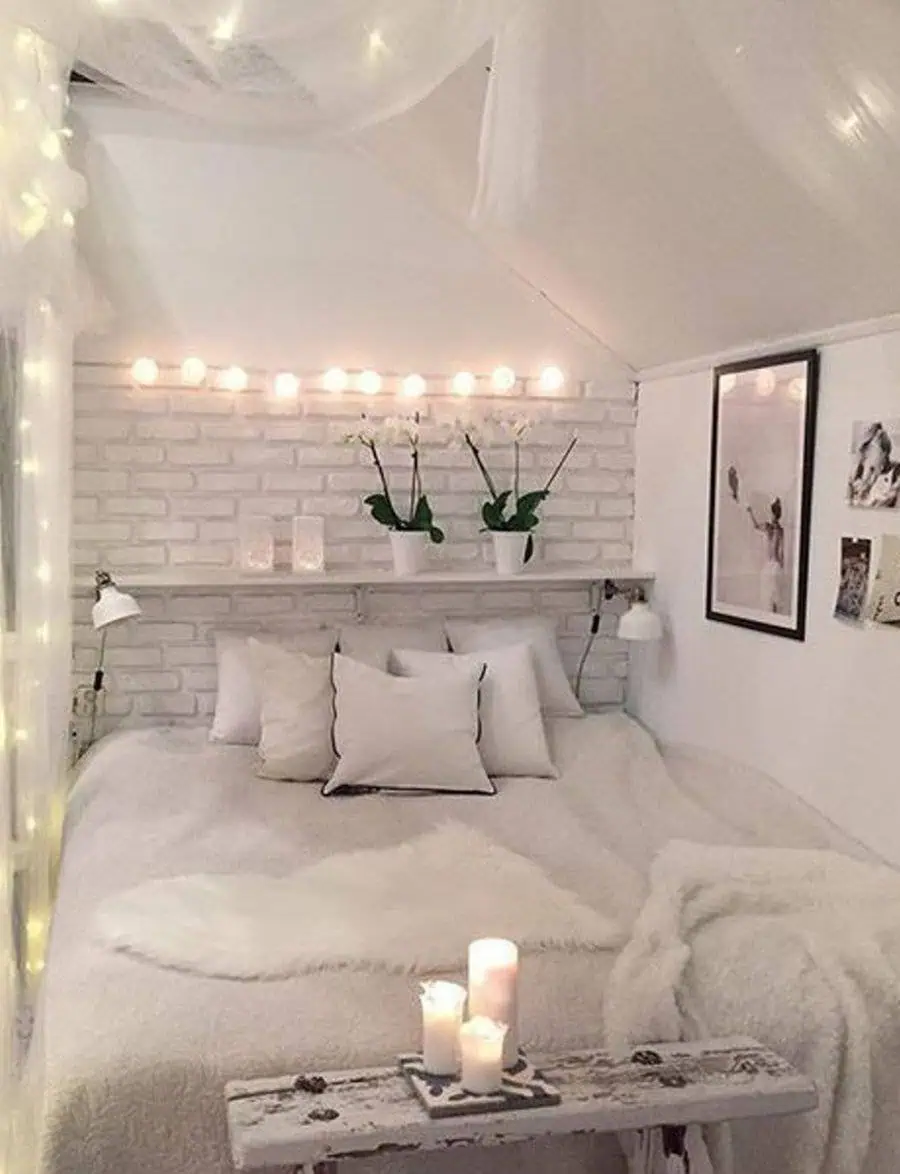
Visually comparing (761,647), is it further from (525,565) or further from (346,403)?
(346,403)

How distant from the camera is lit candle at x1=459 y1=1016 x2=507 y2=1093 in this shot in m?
1.74

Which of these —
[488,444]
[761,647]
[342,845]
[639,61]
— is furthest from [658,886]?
[488,444]

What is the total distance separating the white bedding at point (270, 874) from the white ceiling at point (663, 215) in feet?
3.69

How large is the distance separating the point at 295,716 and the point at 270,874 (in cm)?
80

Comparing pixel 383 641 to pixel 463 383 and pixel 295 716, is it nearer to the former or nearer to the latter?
pixel 295 716

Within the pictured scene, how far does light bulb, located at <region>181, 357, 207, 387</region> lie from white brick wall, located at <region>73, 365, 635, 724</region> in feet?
0.13

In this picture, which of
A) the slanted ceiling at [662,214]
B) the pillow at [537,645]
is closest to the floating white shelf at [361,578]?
the pillow at [537,645]

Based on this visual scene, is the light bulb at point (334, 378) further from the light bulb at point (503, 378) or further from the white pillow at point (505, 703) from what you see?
the white pillow at point (505, 703)

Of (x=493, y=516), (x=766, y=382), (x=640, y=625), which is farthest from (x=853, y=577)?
(x=493, y=516)

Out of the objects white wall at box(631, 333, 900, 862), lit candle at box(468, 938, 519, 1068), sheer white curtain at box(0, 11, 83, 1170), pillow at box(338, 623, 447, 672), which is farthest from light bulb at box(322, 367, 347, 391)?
lit candle at box(468, 938, 519, 1068)

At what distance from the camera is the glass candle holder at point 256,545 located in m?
3.72

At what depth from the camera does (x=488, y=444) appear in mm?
3916

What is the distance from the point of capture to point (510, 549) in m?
3.81

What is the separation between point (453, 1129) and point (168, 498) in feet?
7.88
